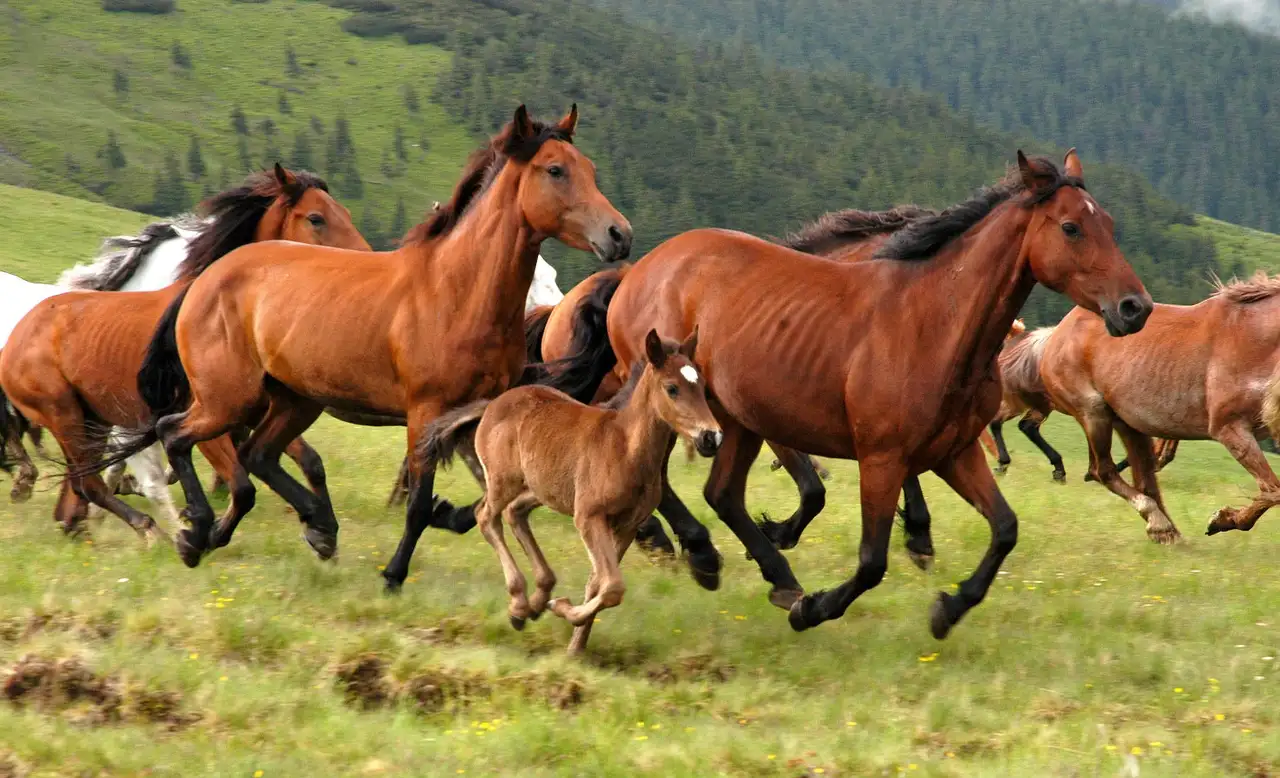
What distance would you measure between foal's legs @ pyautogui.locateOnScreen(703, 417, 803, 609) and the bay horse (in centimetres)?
3

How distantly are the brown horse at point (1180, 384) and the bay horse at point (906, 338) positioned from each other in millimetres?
4280

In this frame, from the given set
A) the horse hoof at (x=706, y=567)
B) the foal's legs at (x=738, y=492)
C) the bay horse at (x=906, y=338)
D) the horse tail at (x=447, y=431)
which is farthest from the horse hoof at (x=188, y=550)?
the bay horse at (x=906, y=338)

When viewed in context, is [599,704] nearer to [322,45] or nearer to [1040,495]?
[1040,495]

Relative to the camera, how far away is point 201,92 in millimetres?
124500

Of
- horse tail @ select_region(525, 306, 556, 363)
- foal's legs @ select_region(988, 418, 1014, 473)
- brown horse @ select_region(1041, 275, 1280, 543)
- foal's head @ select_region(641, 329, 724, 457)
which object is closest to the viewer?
foal's head @ select_region(641, 329, 724, 457)

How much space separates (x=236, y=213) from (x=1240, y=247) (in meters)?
135

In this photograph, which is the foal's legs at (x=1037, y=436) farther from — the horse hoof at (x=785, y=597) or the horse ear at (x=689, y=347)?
the horse ear at (x=689, y=347)

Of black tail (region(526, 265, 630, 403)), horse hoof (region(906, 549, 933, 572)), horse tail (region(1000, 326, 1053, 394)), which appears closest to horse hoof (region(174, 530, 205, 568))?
black tail (region(526, 265, 630, 403))

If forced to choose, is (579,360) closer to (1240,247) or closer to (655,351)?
(655,351)

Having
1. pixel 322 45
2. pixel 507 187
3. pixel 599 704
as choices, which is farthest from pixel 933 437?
pixel 322 45

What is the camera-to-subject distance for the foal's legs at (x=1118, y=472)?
37.3 ft

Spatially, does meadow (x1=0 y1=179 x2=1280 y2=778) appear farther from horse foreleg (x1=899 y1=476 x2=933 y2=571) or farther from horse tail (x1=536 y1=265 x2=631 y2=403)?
horse tail (x1=536 y1=265 x2=631 y2=403)

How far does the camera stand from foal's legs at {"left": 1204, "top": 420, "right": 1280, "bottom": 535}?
34.0 feet

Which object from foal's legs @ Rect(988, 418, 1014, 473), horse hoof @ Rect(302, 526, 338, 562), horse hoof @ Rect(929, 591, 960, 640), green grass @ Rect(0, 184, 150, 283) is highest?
horse hoof @ Rect(929, 591, 960, 640)
